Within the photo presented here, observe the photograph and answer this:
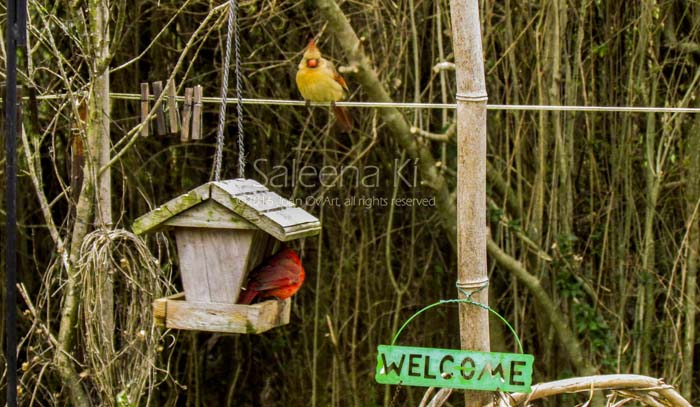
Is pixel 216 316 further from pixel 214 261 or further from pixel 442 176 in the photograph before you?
pixel 442 176

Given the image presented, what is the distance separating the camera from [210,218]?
212 centimetres

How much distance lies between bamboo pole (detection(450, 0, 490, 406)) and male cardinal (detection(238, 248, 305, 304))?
1.69 ft

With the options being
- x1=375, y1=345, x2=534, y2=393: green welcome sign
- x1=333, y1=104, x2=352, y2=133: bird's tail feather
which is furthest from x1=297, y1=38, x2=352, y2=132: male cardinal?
x1=375, y1=345, x2=534, y2=393: green welcome sign

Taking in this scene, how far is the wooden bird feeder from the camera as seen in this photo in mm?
2094

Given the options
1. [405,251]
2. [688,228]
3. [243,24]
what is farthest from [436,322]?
[243,24]

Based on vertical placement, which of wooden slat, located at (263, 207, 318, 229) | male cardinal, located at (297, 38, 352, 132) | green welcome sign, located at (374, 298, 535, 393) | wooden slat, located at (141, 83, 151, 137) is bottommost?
green welcome sign, located at (374, 298, 535, 393)

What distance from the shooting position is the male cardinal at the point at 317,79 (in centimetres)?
380

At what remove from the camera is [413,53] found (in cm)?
441

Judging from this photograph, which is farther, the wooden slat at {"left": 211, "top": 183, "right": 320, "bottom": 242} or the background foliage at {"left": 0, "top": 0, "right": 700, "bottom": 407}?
the background foliage at {"left": 0, "top": 0, "right": 700, "bottom": 407}

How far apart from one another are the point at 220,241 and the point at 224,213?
9cm

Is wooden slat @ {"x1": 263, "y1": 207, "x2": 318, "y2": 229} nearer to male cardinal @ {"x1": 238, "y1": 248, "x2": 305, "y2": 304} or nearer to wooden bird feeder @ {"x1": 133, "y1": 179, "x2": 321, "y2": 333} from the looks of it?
wooden bird feeder @ {"x1": 133, "y1": 179, "x2": 321, "y2": 333}

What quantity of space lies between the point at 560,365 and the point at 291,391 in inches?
55.9

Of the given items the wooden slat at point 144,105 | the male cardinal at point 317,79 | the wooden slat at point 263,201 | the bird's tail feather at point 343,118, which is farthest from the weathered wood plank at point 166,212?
the bird's tail feather at point 343,118

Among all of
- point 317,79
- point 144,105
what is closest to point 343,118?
point 317,79
